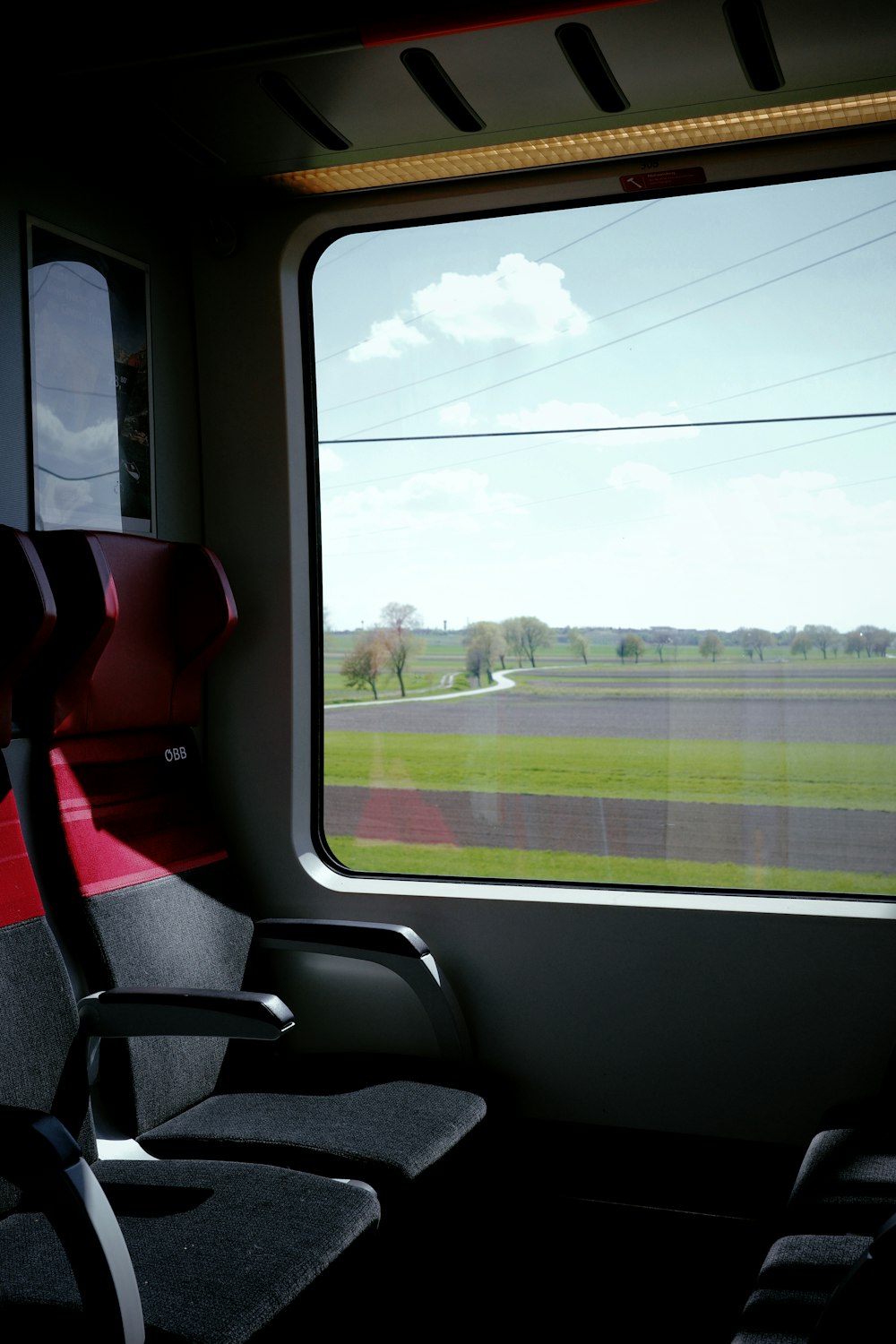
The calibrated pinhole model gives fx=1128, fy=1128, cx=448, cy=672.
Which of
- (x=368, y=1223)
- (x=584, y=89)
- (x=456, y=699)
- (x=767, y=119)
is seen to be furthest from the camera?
(x=456, y=699)

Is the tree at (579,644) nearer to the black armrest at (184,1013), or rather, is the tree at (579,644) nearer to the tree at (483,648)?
the tree at (483,648)

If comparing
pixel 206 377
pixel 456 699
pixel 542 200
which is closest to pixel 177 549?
pixel 206 377

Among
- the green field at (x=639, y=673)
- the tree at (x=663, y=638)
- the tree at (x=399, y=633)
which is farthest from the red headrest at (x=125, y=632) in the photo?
Answer: the tree at (x=663, y=638)

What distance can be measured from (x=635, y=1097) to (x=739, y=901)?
50 cm

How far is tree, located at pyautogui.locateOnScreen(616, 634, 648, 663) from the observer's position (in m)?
2.83

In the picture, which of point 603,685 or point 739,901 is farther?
point 603,685

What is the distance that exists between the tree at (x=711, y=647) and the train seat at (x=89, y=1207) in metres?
1.49

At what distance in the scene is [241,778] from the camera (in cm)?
288

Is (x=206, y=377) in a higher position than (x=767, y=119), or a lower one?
Result: lower

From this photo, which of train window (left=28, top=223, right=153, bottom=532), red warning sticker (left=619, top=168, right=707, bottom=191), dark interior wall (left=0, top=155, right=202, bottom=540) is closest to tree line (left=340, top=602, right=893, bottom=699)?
dark interior wall (left=0, top=155, right=202, bottom=540)

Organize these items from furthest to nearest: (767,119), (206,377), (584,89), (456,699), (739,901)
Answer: (456,699), (206,377), (739,901), (767,119), (584,89)

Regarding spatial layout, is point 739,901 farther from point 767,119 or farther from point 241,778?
point 767,119

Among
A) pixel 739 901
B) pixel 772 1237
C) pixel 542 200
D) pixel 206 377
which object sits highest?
pixel 542 200

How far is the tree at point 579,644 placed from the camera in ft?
9.66
